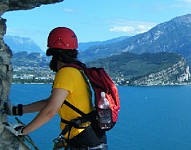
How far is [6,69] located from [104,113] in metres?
2.15

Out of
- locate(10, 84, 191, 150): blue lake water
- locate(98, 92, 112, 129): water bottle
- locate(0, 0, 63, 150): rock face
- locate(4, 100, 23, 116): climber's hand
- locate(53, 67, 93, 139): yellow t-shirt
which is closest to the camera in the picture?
locate(53, 67, 93, 139): yellow t-shirt

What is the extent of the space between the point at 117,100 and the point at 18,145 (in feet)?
5.31

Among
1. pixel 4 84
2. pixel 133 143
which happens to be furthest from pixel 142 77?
pixel 4 84

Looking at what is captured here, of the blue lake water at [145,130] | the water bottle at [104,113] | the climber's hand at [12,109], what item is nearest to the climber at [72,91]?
the water bottle at [104,113]

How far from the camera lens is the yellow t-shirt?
360cm

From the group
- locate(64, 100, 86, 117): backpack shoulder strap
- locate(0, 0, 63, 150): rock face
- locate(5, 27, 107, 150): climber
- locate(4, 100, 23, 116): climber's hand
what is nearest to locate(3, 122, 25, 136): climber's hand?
locate(5, 27, 107, 150): climber

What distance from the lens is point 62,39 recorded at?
12.7 ft

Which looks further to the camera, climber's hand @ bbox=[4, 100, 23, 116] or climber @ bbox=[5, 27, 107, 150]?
climber's hand @ bbox=[4, 100, 23, 116]

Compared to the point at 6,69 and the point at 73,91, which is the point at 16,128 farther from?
the point at 6,69

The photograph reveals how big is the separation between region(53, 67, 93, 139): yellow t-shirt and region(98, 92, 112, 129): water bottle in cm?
17

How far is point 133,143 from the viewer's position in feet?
203

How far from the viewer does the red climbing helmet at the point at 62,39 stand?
12.7 feet

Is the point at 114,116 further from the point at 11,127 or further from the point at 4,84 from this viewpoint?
the point at 4,84

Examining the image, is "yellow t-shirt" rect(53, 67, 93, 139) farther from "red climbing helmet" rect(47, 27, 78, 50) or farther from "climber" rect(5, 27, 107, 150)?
"red climbing helmet" rect(47, 27, 78, 50)
